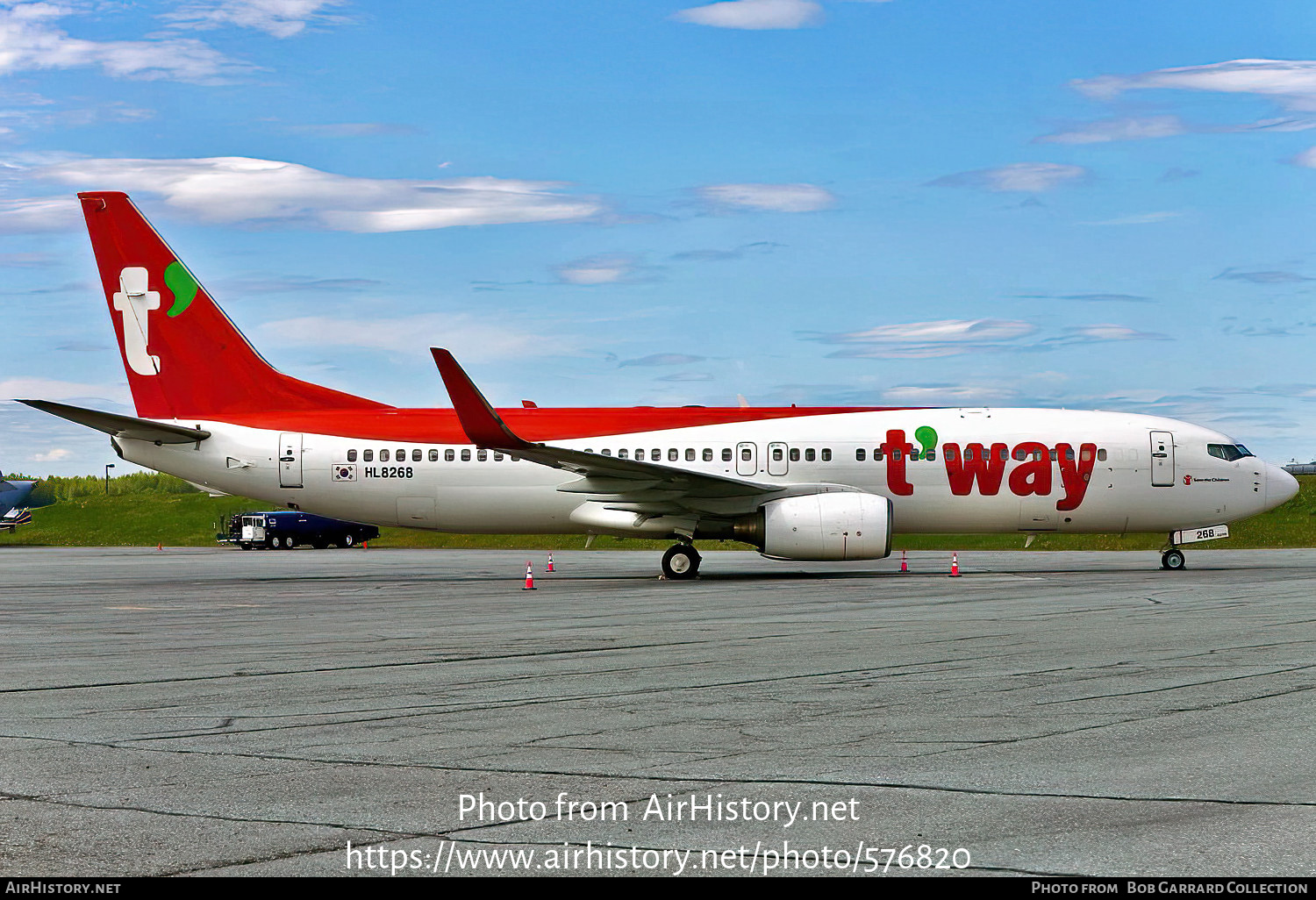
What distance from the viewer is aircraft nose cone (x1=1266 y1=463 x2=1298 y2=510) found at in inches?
1194

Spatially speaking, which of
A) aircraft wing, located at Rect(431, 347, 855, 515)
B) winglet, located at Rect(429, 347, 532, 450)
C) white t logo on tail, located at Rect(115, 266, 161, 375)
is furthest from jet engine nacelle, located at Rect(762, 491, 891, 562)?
white t logo on tail, located at Rect(115, 266, 161, 375)

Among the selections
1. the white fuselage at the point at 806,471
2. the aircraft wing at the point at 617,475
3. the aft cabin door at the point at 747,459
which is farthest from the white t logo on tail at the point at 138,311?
the aft cabin door at the point at 747,459

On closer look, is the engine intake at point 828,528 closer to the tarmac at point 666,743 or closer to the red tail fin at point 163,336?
the tarmac at point 666,743

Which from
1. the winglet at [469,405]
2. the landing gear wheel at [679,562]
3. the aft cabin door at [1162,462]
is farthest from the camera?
the aft cabin door at [1162,462]

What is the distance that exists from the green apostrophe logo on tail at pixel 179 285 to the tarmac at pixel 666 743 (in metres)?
13.0

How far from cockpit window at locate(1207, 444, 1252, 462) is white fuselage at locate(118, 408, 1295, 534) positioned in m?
0.20

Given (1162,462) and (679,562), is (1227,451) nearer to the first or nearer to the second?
(1162,462)

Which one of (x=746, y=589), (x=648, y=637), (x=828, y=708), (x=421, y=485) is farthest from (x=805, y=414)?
(x=828, y=708)

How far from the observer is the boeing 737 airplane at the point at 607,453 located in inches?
1152

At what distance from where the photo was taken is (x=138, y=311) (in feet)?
99.1

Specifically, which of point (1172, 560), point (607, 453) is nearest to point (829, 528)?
point (607, 453)

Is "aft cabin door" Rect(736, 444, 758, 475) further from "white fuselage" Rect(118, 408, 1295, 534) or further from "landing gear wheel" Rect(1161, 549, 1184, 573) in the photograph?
"landing gear wheel" Rect(1161, 549, 1184, 573)

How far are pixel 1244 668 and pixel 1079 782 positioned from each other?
5.82 m

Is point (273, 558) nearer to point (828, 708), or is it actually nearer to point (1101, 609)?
point (1101, 609)
